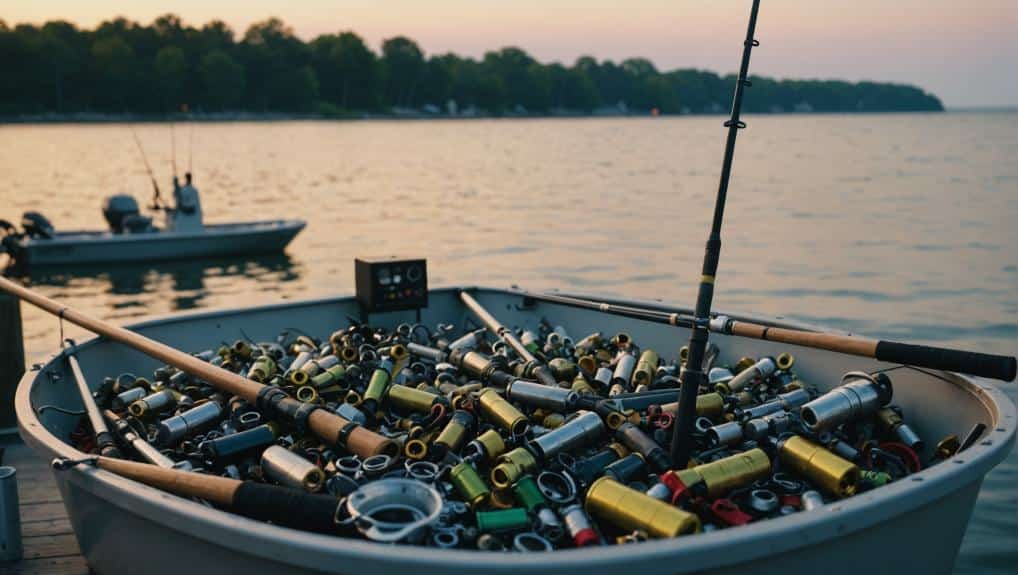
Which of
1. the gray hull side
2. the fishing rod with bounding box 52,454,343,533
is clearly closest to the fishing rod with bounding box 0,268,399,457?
the fishing rod with bounding box 52,454,343,533

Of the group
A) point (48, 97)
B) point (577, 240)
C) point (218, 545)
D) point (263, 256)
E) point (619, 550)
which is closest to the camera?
point (619, 550)

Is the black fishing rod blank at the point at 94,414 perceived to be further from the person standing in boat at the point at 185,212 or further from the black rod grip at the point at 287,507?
the person standing in boat at the point at 185,212

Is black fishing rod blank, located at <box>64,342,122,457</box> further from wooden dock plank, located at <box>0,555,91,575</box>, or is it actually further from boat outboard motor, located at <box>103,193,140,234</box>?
boat outboard motor, located at <box>103,193,140,234</box>

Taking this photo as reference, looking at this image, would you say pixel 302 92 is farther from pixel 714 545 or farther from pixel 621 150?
pixel 714 545

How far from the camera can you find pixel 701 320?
547 cm

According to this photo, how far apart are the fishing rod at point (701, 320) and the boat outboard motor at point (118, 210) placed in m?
22.5

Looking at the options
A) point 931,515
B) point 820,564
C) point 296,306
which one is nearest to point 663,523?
point 820,564

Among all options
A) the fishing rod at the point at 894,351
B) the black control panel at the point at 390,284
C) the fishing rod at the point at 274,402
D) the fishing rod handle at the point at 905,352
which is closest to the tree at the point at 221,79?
the black control panel at the point at 390,284

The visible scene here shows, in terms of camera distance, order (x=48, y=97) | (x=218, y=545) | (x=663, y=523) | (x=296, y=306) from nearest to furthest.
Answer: (x=218, y=545) → (x=663, y=523) → (x=296, y=306) → (x=48, y=97)

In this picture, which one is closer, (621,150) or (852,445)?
(852,445)

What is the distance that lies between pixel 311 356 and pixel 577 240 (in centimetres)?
2359

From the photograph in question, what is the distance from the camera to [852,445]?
6422 millimetres

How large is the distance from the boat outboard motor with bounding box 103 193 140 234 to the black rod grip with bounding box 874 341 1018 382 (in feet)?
76.1

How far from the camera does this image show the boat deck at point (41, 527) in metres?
6.21
